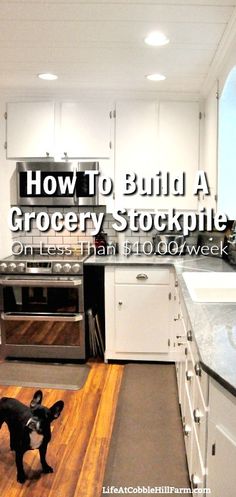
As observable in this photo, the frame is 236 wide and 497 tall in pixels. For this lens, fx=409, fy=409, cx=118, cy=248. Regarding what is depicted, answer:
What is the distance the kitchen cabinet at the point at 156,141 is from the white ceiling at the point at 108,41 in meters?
0.20

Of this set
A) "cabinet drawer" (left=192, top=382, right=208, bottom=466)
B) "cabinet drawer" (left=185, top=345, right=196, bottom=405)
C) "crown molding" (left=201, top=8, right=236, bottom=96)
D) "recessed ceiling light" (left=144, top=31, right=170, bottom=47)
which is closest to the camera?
"cabinet drawer" (left=192, top=382, right=208, bottom=466)

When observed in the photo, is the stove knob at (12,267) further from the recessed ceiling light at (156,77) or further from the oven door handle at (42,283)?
the recessed ceiling light at (156,77)

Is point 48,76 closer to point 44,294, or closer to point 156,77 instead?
point 156,77

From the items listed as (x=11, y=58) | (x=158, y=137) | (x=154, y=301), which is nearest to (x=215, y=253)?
(x=154, y=301)

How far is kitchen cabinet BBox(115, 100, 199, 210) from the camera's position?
3.54 metres

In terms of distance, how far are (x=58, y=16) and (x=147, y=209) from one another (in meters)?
1.87

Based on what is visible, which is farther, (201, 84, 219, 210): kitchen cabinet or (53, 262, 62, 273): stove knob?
(53, 262, 62, 273): stove knob

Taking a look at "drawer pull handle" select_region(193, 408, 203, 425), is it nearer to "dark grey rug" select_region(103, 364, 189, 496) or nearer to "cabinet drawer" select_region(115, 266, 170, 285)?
"dark grey rug" select_region(103, 364, 189, 496)

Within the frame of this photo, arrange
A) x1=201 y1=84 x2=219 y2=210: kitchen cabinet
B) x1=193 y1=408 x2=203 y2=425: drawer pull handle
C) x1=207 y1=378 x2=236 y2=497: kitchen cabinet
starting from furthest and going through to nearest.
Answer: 1. x1=201 y1=84 x2=219 y2=210: kitchen cabinet
2. x1=193 y1=408 x2=203 y2=425: drawer pull handle
3. x1=207 y1=378 x2=236 y2=497: kitchen cabinet

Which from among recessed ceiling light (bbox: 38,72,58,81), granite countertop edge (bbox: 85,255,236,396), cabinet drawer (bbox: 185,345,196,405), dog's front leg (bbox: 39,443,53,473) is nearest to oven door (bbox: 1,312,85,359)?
granite countertop edge (bbox: 85,255,236,396)

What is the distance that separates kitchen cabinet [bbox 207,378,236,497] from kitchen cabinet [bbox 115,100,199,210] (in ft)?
8.21

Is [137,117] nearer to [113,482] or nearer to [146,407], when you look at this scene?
[146,407]

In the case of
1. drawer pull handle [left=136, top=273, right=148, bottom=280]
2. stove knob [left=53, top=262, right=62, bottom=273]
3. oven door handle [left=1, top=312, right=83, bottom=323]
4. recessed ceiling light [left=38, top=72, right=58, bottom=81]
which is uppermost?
recessed ceiling light [left=38, top=72, right=58, bottom=81]

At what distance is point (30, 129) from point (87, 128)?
51cm
